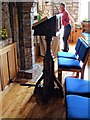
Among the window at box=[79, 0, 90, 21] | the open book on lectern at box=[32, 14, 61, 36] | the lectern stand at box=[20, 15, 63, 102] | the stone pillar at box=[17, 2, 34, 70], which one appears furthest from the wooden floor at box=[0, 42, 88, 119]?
the window at box=[79, 0, 90, 21]

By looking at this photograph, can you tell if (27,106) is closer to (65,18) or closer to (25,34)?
(25,34)

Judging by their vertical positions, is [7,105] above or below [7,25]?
below

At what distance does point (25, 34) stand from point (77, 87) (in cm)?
179

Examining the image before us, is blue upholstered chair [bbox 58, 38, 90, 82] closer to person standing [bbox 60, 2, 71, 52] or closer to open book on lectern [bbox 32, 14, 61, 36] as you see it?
open book on lectern [bbox 32, 14, 61, 36]

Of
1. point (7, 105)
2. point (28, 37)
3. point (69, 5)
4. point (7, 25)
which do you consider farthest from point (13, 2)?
point (69, 5)

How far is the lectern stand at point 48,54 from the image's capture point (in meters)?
2.78

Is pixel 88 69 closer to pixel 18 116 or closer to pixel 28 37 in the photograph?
pixel 28 37

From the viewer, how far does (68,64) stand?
3.29 m

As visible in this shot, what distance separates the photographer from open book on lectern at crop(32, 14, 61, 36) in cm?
276

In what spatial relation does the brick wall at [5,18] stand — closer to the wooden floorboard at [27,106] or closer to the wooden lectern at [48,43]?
the wooden lectern at [48,43]

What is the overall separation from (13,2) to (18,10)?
0.54ft

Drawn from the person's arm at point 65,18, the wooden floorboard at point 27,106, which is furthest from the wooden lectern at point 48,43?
the person's arm at point 65,18

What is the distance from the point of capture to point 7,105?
2859mm

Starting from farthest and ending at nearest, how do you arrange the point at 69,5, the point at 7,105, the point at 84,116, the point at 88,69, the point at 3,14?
the point at 69,5 < the point at 88,69 < the point at 3,14 < the point at 7,105 < the point at 84,116
